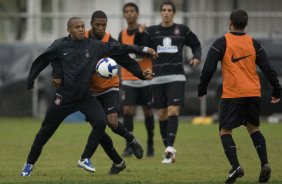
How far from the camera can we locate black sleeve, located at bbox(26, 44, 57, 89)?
11.2 metres

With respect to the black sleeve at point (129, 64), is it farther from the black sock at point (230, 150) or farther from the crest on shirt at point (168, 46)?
the crest on shirt at point (168, 46)

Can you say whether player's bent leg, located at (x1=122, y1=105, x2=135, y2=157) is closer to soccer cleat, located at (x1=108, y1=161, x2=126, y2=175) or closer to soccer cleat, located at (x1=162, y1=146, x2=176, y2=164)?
soccer cleat, located at (x1=162, y1=146, x2=176, y2=164)

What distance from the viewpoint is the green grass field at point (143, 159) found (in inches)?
443

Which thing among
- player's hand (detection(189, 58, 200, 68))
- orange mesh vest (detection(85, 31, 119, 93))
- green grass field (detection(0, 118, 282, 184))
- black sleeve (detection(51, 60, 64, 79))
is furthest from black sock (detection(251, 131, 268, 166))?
player's hand (detection(189, 58, 200, 68))

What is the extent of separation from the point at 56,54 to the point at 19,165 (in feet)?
9.03

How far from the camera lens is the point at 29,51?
84.4 feet

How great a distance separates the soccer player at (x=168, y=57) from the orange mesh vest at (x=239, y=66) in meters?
3.54

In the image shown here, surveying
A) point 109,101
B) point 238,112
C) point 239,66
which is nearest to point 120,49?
point 109,101

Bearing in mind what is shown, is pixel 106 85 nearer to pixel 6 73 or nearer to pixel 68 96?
pixel 68 96

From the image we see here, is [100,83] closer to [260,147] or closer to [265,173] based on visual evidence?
[260,147]

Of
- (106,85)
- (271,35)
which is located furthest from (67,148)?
(271,35)

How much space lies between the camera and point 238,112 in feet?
34.9

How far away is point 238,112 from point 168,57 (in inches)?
156

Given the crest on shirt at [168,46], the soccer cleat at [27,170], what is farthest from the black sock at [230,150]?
the crest on shirt at [168,46]
